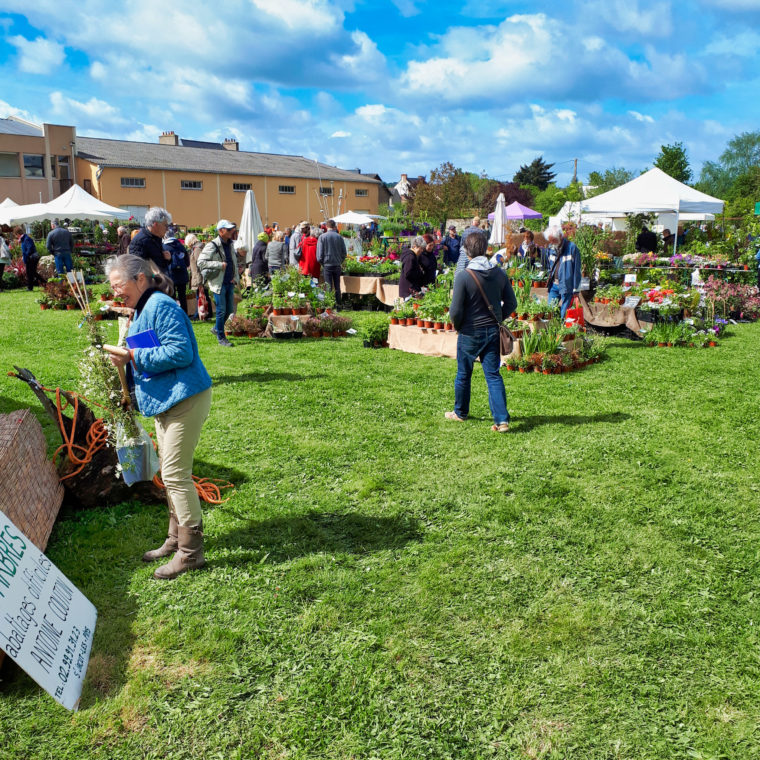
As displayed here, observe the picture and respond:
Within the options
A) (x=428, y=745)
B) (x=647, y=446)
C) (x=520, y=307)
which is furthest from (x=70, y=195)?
(x=428, y=745)

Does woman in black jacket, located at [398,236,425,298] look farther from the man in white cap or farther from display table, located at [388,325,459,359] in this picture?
the man in white cap

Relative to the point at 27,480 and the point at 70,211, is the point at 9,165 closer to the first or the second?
the point at 70,211

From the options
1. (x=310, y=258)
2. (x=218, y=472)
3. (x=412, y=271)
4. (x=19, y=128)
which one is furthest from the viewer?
(x=19, y=128)

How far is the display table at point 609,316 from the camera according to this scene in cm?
1131

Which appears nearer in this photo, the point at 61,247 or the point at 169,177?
the point at 61,247

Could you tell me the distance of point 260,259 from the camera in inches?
544

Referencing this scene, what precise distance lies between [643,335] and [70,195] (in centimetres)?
1726

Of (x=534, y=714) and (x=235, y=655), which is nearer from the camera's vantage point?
(x=534, y=714)

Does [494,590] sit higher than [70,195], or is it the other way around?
[70,195]

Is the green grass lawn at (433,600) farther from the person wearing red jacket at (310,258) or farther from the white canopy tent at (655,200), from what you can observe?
the white canopy tent at (655,200)

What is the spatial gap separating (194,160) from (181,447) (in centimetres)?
4436

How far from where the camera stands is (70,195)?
779 inches

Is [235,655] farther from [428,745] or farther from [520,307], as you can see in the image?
[520,307]

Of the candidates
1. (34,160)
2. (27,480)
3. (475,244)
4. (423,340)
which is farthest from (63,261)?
(34,160)
